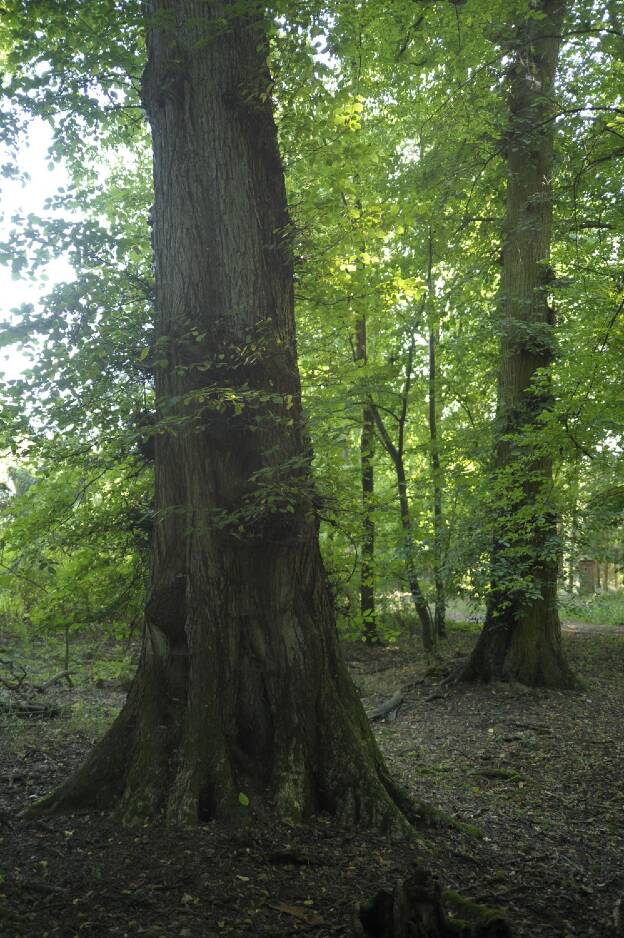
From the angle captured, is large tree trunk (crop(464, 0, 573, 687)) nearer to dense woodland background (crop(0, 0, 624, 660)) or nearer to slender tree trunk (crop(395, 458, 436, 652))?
dense woodland background (crop(0, 0, 624, 660))

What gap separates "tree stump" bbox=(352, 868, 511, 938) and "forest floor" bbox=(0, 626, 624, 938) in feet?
1.15

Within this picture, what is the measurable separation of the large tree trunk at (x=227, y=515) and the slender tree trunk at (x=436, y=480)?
5.95 meters

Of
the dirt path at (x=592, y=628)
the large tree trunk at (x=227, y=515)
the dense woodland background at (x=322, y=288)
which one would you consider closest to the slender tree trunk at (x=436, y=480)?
the dense woodland background at (x=322, y=288)

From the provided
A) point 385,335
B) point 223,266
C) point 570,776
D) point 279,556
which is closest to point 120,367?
point 223,266

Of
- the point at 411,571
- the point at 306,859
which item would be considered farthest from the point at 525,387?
the point at 306,859

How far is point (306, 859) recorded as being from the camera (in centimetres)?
382

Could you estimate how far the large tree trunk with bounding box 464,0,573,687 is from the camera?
9.17 metres

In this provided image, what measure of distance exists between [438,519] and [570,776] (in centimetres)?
573

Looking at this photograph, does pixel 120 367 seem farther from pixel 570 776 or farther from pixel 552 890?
pixel 570 776

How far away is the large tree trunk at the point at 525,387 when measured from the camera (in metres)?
9.17

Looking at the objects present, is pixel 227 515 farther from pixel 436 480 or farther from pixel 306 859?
pixel 436 480

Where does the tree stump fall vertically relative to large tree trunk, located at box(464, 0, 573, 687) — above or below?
below

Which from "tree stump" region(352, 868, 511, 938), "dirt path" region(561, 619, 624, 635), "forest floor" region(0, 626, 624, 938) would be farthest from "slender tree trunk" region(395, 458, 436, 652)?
"tree stump" region(352, 868, 511, 938)

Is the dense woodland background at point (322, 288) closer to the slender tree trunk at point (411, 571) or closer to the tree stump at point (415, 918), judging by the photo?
the slender tree trunk at point (411, 571)
